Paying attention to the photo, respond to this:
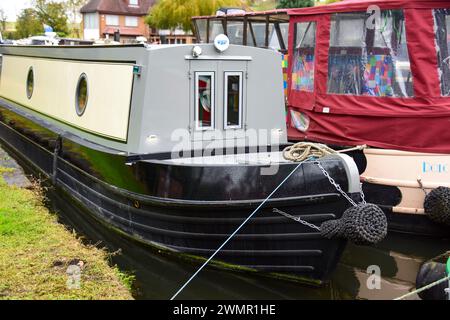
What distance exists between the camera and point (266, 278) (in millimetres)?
6027

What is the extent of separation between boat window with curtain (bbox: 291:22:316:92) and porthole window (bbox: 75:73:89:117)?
3202 mm

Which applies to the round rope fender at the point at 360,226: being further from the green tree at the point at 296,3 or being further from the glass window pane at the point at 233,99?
the green tree at the point at 296,3

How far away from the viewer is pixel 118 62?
7164 mm

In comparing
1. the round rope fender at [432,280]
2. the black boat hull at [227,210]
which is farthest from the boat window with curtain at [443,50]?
the round rope fender at [432,280]

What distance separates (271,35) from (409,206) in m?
4.29

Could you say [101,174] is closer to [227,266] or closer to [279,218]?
[227,266]

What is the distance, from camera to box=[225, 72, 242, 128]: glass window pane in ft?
22.7

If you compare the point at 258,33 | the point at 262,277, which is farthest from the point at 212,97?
the point at 258,33

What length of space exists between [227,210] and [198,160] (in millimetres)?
899

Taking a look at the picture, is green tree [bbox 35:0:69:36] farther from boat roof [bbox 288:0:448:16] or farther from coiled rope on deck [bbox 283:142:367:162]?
coiled rope on deck [bbox 283:142:367:162]

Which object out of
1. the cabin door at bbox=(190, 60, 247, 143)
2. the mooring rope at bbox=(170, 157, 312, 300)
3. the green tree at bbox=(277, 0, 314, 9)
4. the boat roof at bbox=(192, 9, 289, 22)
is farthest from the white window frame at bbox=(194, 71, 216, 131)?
the green tree at bbox=(277, 0, 314, 9)

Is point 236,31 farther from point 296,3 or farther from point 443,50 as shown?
point 296,3

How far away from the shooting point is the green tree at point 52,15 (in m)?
42.7

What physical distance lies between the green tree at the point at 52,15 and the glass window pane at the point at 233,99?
37755mm
